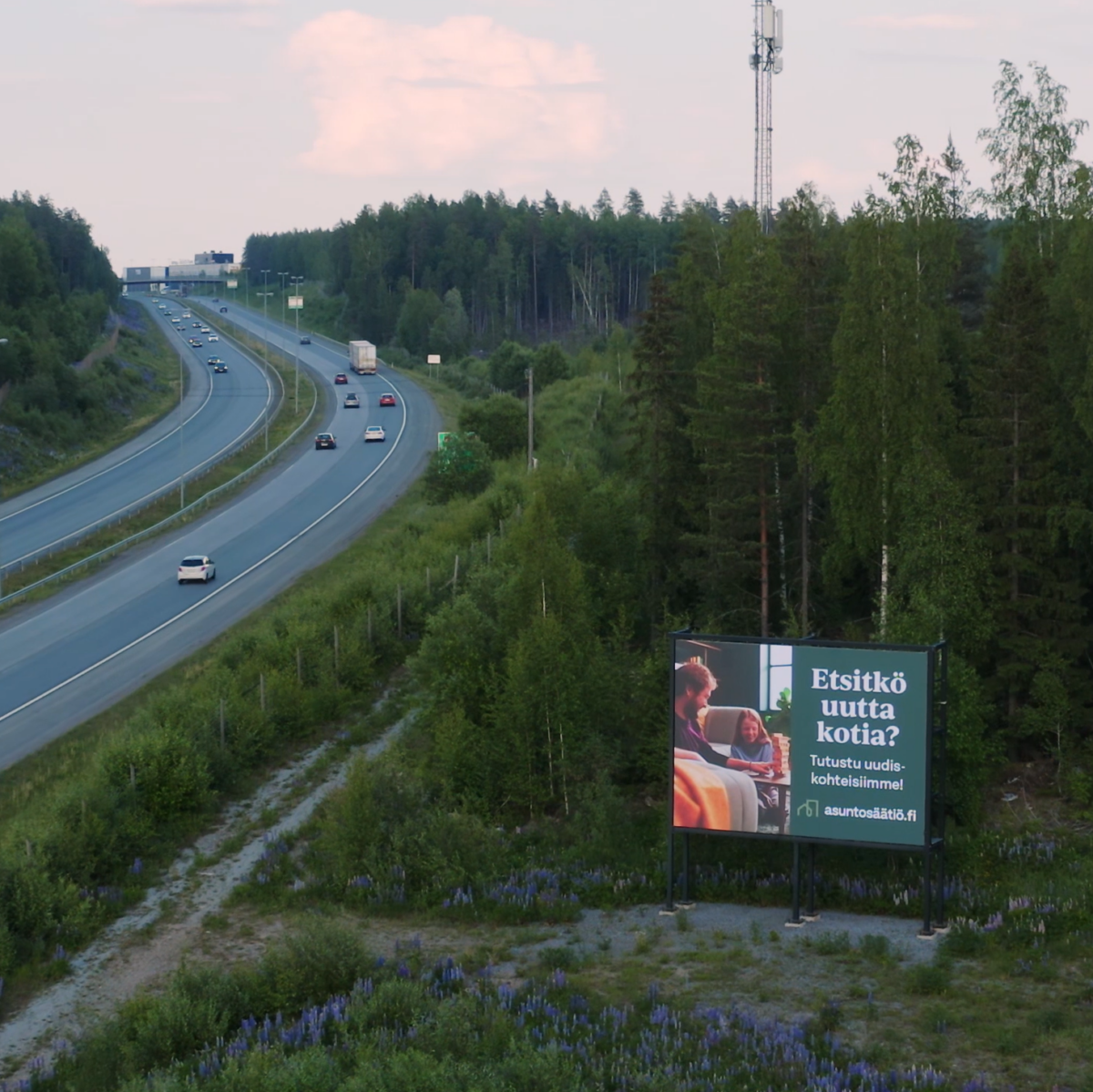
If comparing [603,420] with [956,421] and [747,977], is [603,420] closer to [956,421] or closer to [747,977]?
[956,421]

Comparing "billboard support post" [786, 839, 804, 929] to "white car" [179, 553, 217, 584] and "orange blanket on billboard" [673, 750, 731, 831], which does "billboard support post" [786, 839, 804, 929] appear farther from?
"white car" [179, 553, 217, 584]

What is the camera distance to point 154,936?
78.2 ft

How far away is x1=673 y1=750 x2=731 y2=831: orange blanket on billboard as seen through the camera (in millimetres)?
22719

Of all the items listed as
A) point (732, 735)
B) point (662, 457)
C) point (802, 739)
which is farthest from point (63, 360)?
point (802, 739)

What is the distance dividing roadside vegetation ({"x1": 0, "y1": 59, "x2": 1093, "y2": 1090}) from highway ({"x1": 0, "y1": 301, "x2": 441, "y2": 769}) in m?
2.10

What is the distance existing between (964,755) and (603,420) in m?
49.4

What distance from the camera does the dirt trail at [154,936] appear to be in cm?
2055

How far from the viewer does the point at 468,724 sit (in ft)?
98.8

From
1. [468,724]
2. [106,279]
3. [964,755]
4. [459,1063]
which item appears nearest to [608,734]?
[468,724]

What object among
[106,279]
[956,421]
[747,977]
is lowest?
[747,977]

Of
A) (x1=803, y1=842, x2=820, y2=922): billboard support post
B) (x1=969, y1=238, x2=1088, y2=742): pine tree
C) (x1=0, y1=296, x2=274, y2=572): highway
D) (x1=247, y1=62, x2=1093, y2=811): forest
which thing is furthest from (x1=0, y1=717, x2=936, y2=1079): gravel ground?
(x1=0, y1=296, x2=274, y2=572): highway

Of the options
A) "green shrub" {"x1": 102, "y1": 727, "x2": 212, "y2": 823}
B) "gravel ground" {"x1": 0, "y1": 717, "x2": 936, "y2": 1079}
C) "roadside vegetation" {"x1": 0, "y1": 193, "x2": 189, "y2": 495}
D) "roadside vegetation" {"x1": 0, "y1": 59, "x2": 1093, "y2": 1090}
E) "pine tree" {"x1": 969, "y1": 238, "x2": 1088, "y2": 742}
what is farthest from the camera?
"roadside vegetation" {"x1": 0, "y1": 193, "x2": 189, "y2": 495}

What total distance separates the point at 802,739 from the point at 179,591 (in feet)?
114

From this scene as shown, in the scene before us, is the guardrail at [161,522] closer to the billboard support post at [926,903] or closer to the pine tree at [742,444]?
the pine tree at [742,444]
